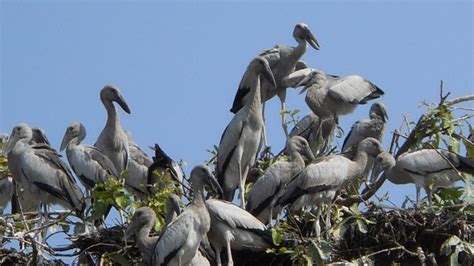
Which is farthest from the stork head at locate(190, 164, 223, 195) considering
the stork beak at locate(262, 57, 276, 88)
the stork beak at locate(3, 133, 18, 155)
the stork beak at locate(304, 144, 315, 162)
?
the stork beak at locate(3, 133, 18, 155)

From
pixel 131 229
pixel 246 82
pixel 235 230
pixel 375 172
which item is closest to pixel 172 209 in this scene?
pixel 131 229

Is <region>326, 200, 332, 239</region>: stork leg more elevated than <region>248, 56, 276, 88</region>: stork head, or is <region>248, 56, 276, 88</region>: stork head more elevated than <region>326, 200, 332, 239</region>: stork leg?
<region>248, 56, 276, 88</region>: stork head

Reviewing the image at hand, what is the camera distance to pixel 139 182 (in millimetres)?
21000

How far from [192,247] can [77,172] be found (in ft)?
11.2

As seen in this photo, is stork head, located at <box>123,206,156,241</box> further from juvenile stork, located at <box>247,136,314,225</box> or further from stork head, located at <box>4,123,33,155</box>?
stork head, located at <box>4,123,33,155</box>

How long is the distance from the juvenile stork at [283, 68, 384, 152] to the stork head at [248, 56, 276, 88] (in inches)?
48.2

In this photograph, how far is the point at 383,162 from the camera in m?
19.8

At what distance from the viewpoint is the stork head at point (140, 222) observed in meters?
17.7

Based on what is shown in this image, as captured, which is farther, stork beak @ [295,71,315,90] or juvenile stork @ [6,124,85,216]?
stork beak @ [295,71,315,90]

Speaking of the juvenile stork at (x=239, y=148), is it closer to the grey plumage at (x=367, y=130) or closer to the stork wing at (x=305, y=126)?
the grey plumage at (x=367, y=130)

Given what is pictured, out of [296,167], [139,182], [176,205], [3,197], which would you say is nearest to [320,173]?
[296,167]

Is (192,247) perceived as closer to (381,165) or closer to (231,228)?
(231,228)

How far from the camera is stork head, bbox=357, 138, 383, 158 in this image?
19.8 m

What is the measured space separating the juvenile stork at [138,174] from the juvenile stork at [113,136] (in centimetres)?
22
